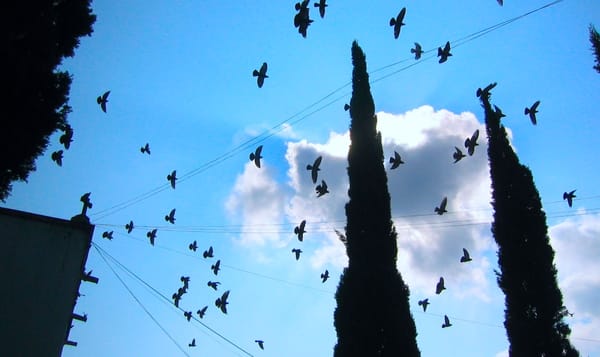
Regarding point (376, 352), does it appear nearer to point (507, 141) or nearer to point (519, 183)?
point (519, 183)

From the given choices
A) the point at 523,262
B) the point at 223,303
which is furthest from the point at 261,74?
the point at 523,262

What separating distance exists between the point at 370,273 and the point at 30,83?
1083 cm

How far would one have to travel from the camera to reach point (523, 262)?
51.9ft

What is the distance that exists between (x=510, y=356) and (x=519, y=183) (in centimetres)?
654

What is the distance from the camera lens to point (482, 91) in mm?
10766

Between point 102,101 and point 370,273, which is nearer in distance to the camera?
point 102,101

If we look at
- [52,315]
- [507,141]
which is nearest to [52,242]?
[52,315]

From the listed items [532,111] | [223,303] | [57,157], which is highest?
[532,111]

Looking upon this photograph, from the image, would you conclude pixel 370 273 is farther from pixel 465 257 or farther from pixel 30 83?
pixel 30 83

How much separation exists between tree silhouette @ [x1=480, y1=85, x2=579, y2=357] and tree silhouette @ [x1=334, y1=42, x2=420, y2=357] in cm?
454

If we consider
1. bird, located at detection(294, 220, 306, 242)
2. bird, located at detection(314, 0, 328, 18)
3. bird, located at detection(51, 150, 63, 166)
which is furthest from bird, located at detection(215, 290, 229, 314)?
bird, located at detection(314, 0, 328, 18)

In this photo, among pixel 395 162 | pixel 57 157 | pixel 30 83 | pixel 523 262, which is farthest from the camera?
pixel 523 262

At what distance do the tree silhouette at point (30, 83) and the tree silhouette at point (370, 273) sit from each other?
990 centimetres

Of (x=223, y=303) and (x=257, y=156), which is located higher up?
(x=257, y=156)
